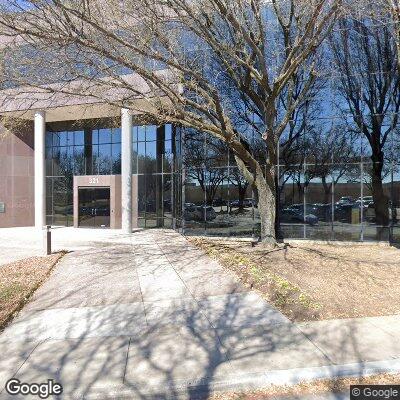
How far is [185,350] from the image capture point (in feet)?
15.5

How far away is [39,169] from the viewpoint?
23891mm

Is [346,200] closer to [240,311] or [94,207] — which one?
[240,311]

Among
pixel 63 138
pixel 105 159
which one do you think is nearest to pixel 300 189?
pixel 105 159

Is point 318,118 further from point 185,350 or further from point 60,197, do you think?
point 60,197

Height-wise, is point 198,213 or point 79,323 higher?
point 198,213

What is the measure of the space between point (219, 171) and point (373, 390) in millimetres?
13421

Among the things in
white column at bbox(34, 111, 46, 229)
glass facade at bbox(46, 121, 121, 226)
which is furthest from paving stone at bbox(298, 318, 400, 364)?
white column at bbox(34, 111, 46, 229)

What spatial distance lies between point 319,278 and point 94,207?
17.6 m

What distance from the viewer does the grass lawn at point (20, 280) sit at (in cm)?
657

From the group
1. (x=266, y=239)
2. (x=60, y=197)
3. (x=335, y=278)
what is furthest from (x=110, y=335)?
(x=60, y=197)

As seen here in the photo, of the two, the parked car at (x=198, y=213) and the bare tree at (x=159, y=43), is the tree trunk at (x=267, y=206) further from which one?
the parked car at (x=198, y=213)

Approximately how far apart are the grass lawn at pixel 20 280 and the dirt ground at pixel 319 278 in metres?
4.28

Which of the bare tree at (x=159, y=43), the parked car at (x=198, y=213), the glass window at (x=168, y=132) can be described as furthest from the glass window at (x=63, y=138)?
the bare tree at (x=159, y=43)

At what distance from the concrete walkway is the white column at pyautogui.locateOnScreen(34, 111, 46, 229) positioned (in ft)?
55.9
